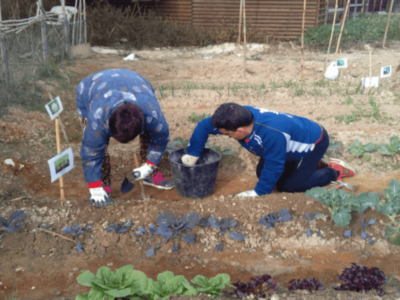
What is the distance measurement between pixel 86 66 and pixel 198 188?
5701 mm

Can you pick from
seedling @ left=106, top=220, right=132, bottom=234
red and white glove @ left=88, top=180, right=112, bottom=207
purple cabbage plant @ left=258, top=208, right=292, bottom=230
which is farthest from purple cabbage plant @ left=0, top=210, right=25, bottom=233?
purple cabbage plant @ left=258, top=208, right=292, bottom=230

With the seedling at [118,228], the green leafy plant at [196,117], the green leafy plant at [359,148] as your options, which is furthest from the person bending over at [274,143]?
the green leafy plant at [196,117]

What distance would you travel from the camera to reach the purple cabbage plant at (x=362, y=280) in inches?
92.9

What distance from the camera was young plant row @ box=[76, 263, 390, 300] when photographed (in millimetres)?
2098

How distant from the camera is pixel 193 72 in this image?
883 centimetres

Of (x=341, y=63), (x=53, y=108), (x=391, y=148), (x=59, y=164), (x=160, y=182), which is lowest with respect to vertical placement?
(x=160, y=182)

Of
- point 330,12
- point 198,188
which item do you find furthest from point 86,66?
point 330,12

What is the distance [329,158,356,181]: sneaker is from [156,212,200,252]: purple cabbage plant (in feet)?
6.02

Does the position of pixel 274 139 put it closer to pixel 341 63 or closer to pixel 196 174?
pixel 196 174

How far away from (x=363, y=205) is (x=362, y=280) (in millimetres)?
749

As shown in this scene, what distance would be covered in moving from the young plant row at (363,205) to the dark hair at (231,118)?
2.61ft

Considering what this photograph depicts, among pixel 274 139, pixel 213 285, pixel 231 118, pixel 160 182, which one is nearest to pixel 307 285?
pixel 213 285

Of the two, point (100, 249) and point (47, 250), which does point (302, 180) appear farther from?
point (47, 250)

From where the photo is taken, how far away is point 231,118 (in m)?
2.90
